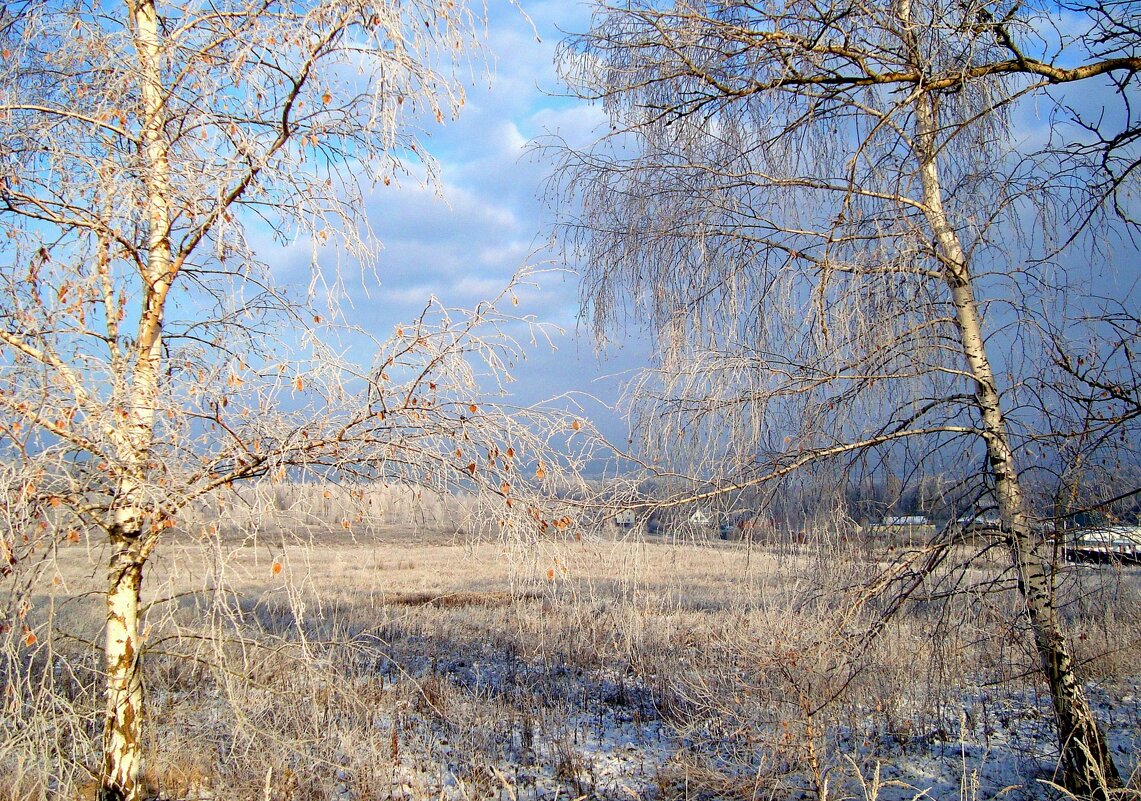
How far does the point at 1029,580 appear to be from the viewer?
373cm

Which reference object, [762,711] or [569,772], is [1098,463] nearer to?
[762,711]

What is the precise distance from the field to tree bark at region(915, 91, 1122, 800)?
0.20 meters

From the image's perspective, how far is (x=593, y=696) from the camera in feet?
22.7

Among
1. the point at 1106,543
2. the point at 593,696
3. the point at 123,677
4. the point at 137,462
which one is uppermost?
the point at 137,462

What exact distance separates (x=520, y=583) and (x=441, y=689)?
3803 millimetres

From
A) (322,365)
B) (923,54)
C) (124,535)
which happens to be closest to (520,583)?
(322,365)

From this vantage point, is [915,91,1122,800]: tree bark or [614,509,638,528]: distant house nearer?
[915,91,1122,800]: tree bark

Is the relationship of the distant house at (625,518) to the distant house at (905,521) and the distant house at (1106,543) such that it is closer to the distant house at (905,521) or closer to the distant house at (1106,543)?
the distant house at (905,521)

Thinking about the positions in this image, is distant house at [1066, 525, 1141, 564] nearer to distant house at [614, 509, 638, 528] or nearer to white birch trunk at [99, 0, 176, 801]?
distant house at [614, 509, 638, 528]

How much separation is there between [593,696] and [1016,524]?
14.3 feet

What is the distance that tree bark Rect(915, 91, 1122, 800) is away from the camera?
3686 millimetres

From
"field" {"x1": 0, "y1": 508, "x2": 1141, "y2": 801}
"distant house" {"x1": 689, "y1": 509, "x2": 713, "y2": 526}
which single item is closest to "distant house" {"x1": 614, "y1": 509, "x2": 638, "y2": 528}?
"field" {"x1": 0, "y1": 508, "x2": 1141, "y2": 801}

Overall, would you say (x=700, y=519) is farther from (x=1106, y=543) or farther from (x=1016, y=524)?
(x=1106, y=543)

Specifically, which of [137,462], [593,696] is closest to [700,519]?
[137,462]
